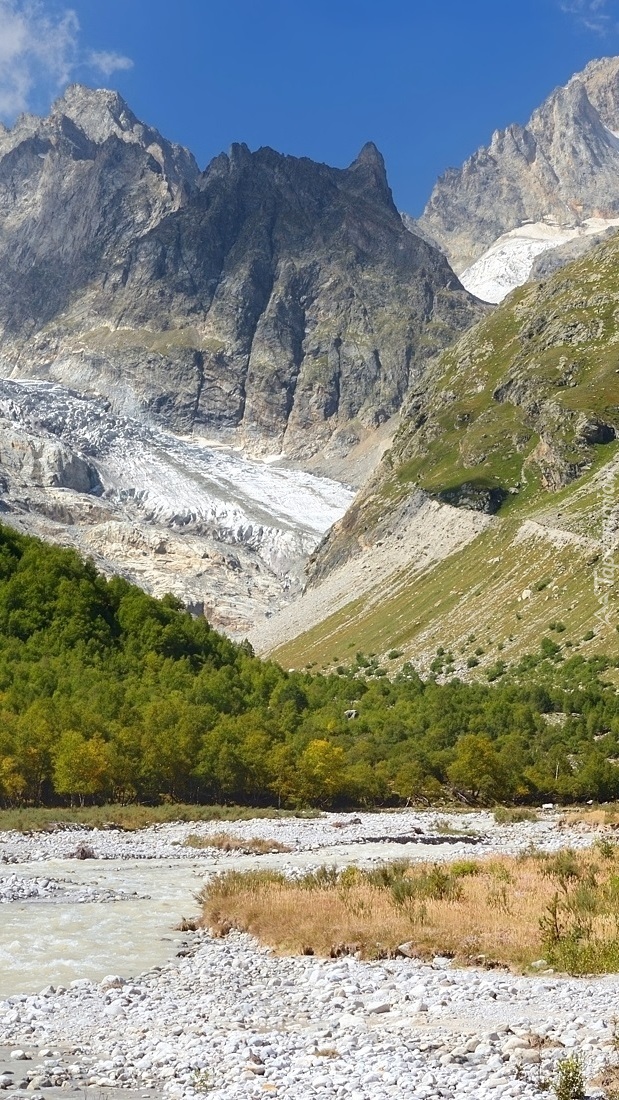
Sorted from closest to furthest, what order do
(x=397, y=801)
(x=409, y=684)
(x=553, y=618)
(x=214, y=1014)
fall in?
(x=214, y=1014), (x=397, y=801), (x=409, y=684), (x=553, y=618)

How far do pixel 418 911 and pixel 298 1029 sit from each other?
9.49 m

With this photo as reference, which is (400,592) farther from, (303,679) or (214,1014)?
(214,1014)

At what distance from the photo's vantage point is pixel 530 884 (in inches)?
1398

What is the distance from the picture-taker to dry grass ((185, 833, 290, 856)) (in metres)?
61.1

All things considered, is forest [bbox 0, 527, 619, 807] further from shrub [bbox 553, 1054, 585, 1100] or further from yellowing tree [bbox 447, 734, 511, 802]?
shrub [bbox 553, 1054, 585, 1100]

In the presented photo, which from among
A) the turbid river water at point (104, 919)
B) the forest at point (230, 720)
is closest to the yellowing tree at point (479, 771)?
the forest at point (230, 720)

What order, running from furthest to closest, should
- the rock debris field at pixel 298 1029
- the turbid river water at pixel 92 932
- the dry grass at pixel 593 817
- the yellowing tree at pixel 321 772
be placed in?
the yellowing tree at pixel 321 772
the dry grass at pixel 593 817
the turbid river water at pixel 92 932
the rock debris field at pixel 298 1029

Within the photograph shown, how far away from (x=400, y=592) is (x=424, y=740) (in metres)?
84.8

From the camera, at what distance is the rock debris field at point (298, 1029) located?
1814cm

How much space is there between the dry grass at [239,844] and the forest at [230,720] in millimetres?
16462

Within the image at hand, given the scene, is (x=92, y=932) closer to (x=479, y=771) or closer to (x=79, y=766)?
(x=79, y=766)

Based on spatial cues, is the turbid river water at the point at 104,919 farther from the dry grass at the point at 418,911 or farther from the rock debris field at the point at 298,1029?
the dry grass at the point at 418,911

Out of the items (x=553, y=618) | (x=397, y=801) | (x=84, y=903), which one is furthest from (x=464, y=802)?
(x=84, y=903)

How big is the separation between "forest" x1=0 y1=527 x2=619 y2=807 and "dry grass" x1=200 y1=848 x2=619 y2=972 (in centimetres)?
4286
